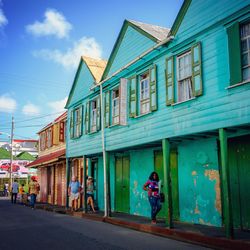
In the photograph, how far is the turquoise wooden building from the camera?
880 centimetres

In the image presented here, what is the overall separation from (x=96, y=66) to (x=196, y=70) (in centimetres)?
949

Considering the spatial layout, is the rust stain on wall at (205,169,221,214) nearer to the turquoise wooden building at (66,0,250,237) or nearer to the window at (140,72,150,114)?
the turquoise wooden building at (66,0,250,237)

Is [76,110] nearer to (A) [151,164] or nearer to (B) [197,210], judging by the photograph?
(A) [151,164]

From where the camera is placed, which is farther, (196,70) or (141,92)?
(141,92)

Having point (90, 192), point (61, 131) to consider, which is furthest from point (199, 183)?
point (61, 131)

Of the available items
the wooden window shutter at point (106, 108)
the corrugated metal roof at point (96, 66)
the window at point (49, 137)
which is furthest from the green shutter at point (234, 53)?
the window at point (49, 137)

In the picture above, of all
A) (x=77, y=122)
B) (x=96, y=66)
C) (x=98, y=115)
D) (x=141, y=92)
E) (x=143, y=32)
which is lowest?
(x=98, y=115)

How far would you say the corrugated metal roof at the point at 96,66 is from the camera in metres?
17.5

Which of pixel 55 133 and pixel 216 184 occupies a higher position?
pixel 55 133

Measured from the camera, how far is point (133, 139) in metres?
13.2

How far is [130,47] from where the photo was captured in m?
14.0

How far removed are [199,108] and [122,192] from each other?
752 centimetres

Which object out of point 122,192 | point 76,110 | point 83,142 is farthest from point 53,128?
point 122,192

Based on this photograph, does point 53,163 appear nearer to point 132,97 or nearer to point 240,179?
point 132,97
